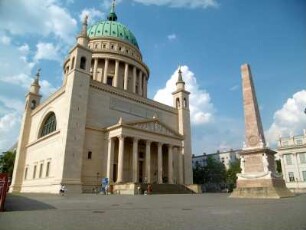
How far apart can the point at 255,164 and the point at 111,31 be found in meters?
54.1

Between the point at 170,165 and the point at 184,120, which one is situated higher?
the point at 184,120

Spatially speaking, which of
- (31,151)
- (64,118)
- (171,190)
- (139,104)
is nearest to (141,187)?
(171,190)

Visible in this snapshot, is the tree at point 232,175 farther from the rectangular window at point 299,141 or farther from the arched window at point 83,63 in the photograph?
the arched window at point 83,63

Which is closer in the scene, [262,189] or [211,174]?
[262,189]

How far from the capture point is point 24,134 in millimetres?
52094

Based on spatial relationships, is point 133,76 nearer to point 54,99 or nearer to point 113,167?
point 54,99

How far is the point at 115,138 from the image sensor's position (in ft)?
130

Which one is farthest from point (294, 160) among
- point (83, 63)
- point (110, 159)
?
point (83, 63)

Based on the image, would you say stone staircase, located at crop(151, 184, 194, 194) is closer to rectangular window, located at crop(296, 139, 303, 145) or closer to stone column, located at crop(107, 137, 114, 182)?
stone column, located at crop(107, 137, 114, 182)

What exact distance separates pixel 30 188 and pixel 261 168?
3680 cm

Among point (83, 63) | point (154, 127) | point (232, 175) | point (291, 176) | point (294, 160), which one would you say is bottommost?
point (291, 176)

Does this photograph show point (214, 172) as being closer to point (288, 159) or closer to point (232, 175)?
point (232, 175)

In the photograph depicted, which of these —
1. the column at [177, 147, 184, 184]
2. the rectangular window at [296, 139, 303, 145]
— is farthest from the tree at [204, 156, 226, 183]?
the column at [177, 147, 184, 184]

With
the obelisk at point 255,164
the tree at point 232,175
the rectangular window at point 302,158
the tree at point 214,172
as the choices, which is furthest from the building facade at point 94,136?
the rectangular window at point 302,158
